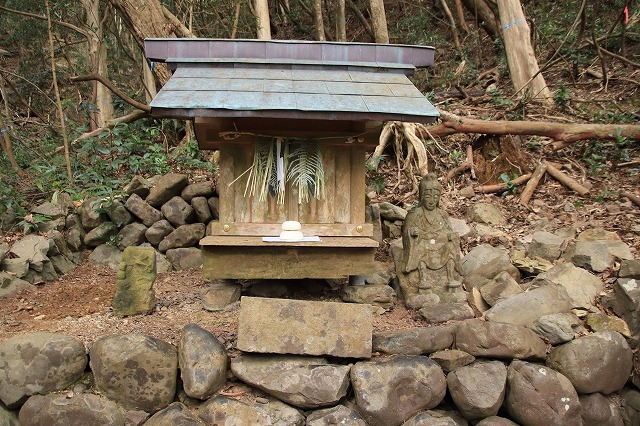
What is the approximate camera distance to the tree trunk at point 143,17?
7852 millimetres

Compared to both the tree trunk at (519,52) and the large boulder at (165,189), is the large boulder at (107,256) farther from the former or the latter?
the tree trunk at (519,52)

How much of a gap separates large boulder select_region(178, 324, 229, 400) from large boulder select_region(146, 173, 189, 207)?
290 cm

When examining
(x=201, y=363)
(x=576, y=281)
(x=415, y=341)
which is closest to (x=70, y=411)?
(x=201, y=363)

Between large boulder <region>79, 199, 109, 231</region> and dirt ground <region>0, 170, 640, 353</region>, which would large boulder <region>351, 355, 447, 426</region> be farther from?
large boulder <region>79, 199, 109, 231</region>

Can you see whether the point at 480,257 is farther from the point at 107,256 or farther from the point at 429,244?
the point at 107,256

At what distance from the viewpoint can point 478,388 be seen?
13.8 feet

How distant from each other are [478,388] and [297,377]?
1390 millimetres

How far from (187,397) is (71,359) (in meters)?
0.92

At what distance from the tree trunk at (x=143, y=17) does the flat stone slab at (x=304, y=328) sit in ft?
17.2

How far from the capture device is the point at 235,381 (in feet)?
14.2

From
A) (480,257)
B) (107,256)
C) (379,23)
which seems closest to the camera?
(480,257)

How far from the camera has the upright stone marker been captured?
16.2 ft

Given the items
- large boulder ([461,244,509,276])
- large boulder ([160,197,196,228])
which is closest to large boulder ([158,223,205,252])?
large boulder ([160,197,196,228])

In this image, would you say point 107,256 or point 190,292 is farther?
point 107,256
